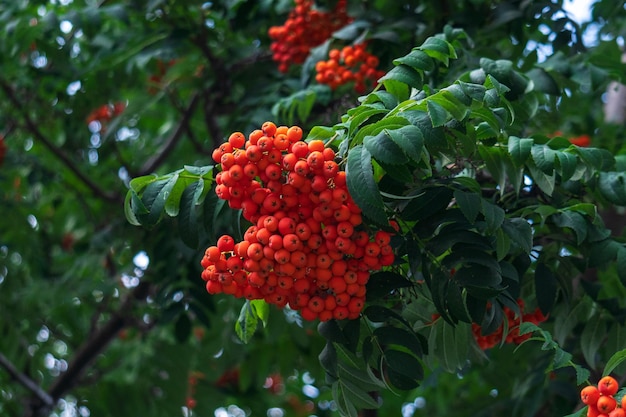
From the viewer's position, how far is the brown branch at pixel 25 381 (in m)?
5.00

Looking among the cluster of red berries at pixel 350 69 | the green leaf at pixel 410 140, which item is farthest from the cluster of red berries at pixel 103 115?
the green leaf at pixel 410 140

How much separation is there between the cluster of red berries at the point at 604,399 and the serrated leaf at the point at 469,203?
525 millimetres

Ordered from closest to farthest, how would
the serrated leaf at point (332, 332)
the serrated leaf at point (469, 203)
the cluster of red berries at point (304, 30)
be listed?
the serrated leaf at point (469, 203)
the serrated leaf at point (332, 332)
the cluster of red berries at point (304, 30)

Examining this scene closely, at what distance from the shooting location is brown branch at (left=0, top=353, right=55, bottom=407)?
5000 millimetres

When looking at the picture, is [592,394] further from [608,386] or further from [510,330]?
[510,330]

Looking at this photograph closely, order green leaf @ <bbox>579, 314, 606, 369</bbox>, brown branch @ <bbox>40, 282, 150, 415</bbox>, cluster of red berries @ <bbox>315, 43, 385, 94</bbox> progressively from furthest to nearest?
brown branch @ <bbox>40, 282, 150, 415</bbox> → cluster of red berries @ <bbox>315, 43, 385, 94</bbox> → green leaf @ <bbox>579, 314, 606, 369</bbox>

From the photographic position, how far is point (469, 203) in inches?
95.3

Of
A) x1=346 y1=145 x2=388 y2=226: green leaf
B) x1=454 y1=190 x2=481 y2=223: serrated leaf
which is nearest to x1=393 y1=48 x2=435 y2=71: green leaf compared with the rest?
x1=454 y1=190 x2=481 y2=223: serrated leaf

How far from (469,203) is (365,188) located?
0.37m

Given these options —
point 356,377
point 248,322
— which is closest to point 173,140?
point 248,322

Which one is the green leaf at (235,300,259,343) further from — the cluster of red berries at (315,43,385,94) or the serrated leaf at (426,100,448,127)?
the cluster of red berries at (315,43,385,94)

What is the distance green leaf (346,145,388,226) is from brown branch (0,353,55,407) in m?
3.37

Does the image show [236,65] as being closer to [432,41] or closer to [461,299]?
[432,41]

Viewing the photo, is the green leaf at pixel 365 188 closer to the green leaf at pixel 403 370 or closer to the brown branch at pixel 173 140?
the green leaf at pixel 403 370
